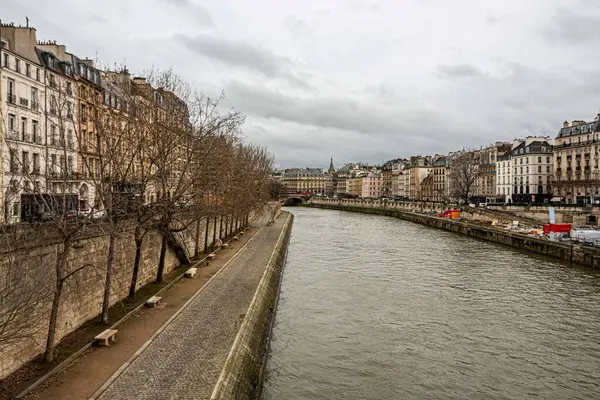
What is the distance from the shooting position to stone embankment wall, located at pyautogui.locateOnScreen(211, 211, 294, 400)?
42.7ft

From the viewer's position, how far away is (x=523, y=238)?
49812mm

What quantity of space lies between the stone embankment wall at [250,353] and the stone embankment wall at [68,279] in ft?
15.7

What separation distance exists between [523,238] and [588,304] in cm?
2361

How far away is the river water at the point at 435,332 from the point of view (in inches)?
655

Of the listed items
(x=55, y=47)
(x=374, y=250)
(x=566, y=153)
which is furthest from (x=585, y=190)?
(x=55, y=47)

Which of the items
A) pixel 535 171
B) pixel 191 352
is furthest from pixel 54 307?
pixel 535 171

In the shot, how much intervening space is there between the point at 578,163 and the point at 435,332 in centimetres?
7354

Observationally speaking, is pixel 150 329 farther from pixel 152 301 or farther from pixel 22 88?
pixel 22 88

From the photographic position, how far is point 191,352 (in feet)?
49.7

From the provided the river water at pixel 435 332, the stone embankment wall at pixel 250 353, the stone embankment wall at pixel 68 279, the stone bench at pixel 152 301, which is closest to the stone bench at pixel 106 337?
the stone embankment wall at pixel 68 279

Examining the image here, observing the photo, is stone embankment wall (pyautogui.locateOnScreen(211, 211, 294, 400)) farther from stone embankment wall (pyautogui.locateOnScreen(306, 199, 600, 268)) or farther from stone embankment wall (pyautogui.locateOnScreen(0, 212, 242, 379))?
stone embankment wall (pyautogui.locateOnScreen(306, 199, 600, 268))

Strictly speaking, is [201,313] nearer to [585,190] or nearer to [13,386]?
[13,386]

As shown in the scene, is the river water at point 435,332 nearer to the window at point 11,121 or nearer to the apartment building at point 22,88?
the apartment building at point 22,88

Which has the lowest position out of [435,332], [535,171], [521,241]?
[435,332]
